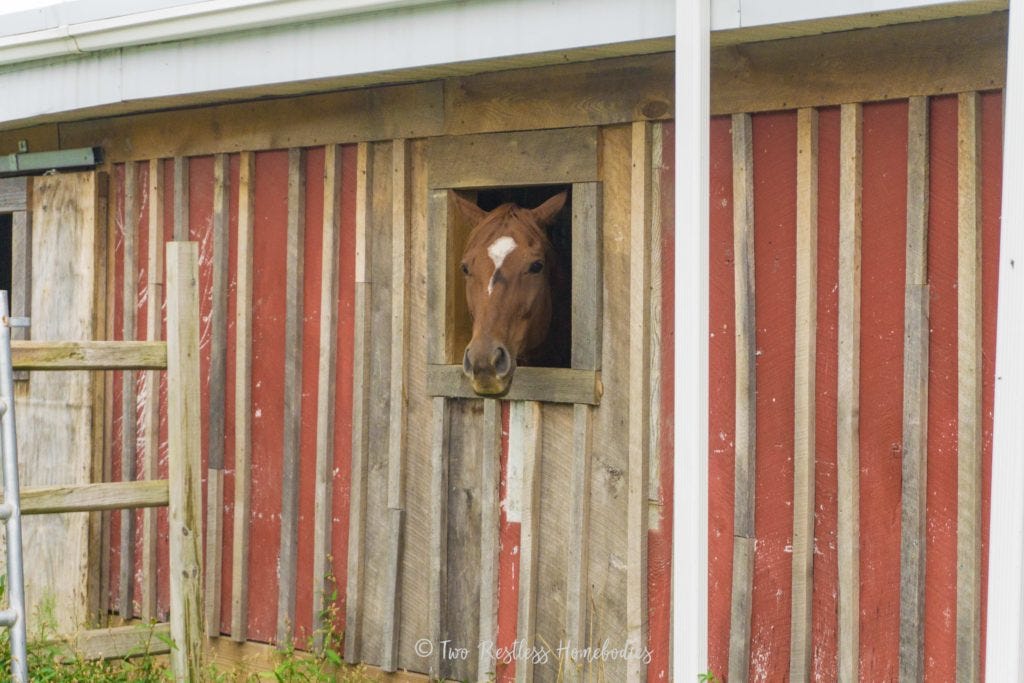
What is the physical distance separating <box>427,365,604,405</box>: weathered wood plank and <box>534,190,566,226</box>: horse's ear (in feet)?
1.94

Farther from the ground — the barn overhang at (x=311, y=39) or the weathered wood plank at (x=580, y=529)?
the barn overhang at (x=311, y=39)

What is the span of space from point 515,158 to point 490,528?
1.41 meters

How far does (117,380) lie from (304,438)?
4.18ft

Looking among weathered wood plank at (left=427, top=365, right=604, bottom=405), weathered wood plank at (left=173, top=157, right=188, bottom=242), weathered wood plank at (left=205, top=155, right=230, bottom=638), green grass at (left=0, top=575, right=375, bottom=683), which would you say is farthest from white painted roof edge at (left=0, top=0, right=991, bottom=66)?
green grass at (left=0, top=575, right=375, bottom=683)

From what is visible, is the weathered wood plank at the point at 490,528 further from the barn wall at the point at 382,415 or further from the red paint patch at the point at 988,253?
the red paint patch at the point at 988,253

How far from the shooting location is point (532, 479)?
5027 millimetres

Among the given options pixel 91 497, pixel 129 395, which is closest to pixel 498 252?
pixel 91 497

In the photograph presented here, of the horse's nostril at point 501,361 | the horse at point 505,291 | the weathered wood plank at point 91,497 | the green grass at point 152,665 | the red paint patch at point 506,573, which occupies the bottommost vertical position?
the green grass at point 152,665

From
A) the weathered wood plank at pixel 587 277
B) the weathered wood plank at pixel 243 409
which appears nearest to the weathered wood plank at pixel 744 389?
the weathered wood plank at pixel 587 277

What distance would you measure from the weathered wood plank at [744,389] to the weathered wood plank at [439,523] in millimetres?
1271

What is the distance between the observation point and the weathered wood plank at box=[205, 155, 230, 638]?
6098 millimetres

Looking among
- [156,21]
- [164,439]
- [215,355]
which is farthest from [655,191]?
[164,439]

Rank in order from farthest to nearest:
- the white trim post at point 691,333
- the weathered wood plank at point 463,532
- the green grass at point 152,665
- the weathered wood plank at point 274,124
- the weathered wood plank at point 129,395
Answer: the weathered wood plank at point 129,395, the weathered wood plank at point 274,124, the weathered wood plank at point 463,532, the green grass at point 152,665, the white trim post at point 691,333

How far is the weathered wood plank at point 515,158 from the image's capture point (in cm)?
491
